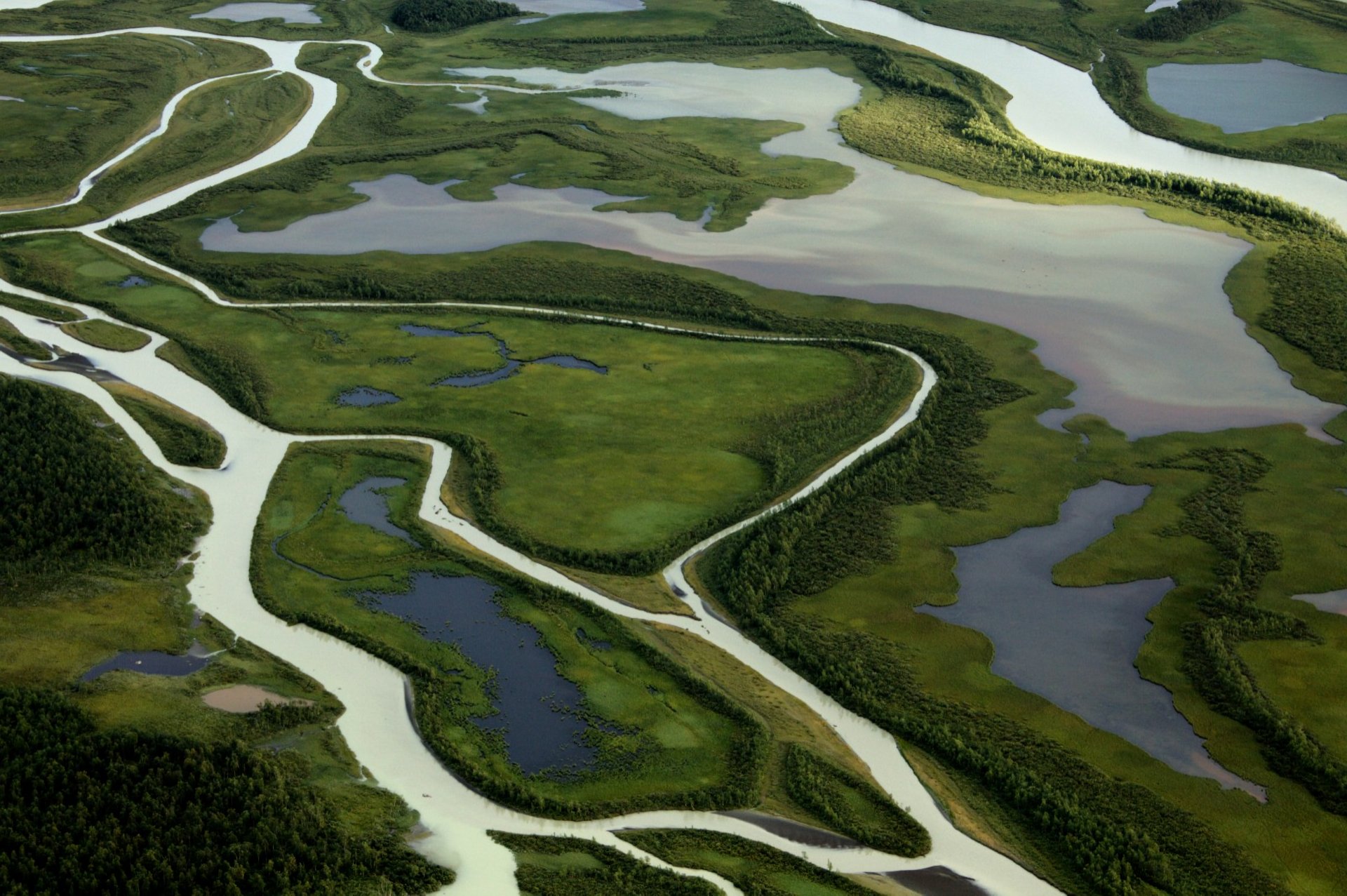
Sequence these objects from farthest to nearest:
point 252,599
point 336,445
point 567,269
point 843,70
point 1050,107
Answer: point 843,70 < point 1050,107 < point 567,269 < point 336,445 < point 252,599

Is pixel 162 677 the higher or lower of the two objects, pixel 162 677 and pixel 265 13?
the lower

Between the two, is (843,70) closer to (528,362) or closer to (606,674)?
(528,362)

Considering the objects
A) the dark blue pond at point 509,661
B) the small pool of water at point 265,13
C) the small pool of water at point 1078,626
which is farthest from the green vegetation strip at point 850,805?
the small pool of water at point 265,13

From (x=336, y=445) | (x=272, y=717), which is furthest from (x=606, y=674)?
(x=336, y=445)

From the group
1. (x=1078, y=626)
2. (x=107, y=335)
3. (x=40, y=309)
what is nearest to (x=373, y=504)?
(x=107, y=335)

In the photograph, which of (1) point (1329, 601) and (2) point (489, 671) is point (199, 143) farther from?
(1) point (1329, 601)

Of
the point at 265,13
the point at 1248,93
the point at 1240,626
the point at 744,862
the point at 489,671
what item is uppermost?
the point at 1248,93

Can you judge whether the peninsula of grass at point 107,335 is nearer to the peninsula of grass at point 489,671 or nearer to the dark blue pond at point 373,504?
the peninsula of grass at point 489,671
